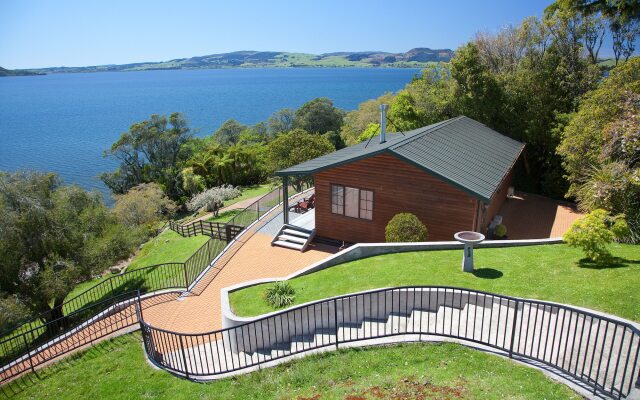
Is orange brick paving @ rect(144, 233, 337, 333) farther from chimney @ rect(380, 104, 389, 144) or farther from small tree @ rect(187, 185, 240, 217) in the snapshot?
small tree @ rect(187, 185, 240, 217)

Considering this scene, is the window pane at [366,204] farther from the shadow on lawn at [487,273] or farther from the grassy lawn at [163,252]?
the grassy lawn at [163,252]

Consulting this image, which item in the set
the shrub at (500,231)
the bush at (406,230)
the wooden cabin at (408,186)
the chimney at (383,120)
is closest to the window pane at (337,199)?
the wooden cabin at (408,186)

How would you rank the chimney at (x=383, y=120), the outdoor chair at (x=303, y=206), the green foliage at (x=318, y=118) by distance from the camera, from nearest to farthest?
the chimney at (x=383, y=120) → the outdoor chair at (x=303, y=206) → the green foliage at (x=318, y=118)

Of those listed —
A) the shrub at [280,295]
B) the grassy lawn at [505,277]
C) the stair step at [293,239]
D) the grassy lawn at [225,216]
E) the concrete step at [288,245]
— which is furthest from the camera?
the grassy lawn at [225,216]

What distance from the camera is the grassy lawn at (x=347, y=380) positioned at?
6918 mm

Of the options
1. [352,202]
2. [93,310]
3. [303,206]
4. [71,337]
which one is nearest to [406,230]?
[352,202]

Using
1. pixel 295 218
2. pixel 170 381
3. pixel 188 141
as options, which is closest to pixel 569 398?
pixel 170 381

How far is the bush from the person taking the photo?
15.2m

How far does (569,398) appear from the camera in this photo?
21.2 ft

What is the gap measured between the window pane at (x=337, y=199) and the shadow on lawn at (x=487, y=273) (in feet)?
24.1

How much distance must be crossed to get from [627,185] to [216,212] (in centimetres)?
2878

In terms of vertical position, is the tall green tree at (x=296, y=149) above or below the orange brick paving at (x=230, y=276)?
above

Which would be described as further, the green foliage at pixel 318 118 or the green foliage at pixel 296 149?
the green foliage at pixel 318 118

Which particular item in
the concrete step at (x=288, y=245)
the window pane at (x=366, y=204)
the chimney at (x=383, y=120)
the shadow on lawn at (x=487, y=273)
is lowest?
the concrete step at (x=288, y=245)
